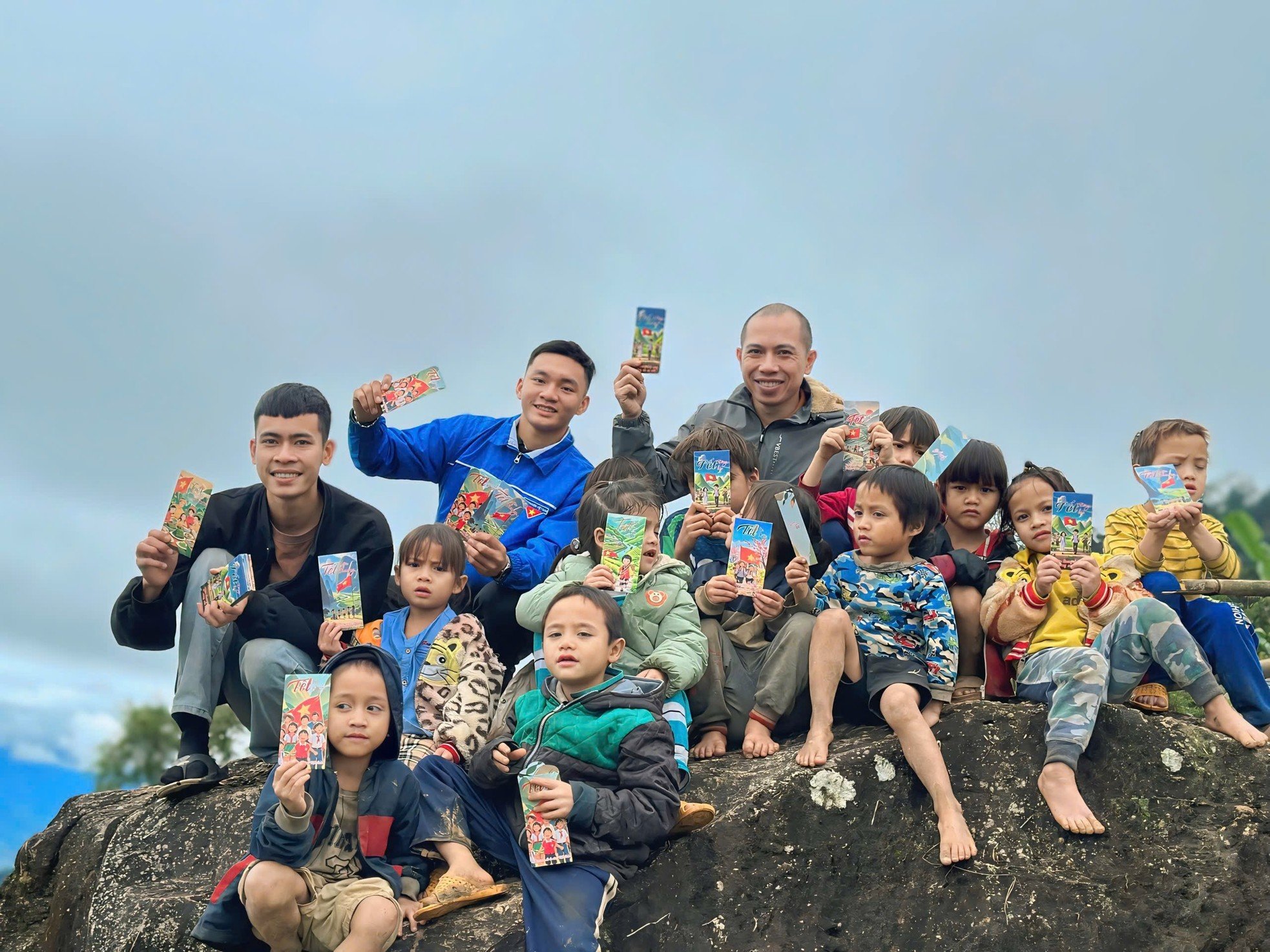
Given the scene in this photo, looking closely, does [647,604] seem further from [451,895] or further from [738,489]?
[451,895]

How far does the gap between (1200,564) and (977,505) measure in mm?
1194

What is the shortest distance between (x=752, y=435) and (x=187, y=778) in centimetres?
372

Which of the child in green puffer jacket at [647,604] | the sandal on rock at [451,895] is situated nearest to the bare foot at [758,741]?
the child in green puffer jacket at [647,604]

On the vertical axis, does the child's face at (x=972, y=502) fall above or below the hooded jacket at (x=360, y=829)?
above

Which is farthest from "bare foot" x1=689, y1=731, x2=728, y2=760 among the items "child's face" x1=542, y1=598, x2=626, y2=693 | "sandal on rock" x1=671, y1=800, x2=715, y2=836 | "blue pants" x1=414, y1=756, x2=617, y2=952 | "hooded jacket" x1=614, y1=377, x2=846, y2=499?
"hooded jacket" x1=614, y1=377, x2=846, y2=499

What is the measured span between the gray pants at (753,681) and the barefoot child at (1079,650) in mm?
959

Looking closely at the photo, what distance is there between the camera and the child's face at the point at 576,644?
4.75 m

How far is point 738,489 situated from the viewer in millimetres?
6301

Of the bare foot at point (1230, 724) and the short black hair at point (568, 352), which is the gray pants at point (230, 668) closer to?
the short black hair at point (568, 352)

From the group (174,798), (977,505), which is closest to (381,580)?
(174,798)

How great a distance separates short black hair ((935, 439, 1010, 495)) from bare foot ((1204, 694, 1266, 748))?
1.45m

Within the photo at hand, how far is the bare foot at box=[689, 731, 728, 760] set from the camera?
5457 mm

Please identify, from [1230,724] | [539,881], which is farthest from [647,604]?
[1230,724]

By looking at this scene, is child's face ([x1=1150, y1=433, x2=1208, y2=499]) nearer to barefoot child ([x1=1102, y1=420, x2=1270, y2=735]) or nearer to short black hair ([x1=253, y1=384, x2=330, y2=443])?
barefoot child ([x1=1102, y1=420, x2=1270, y2=735])
